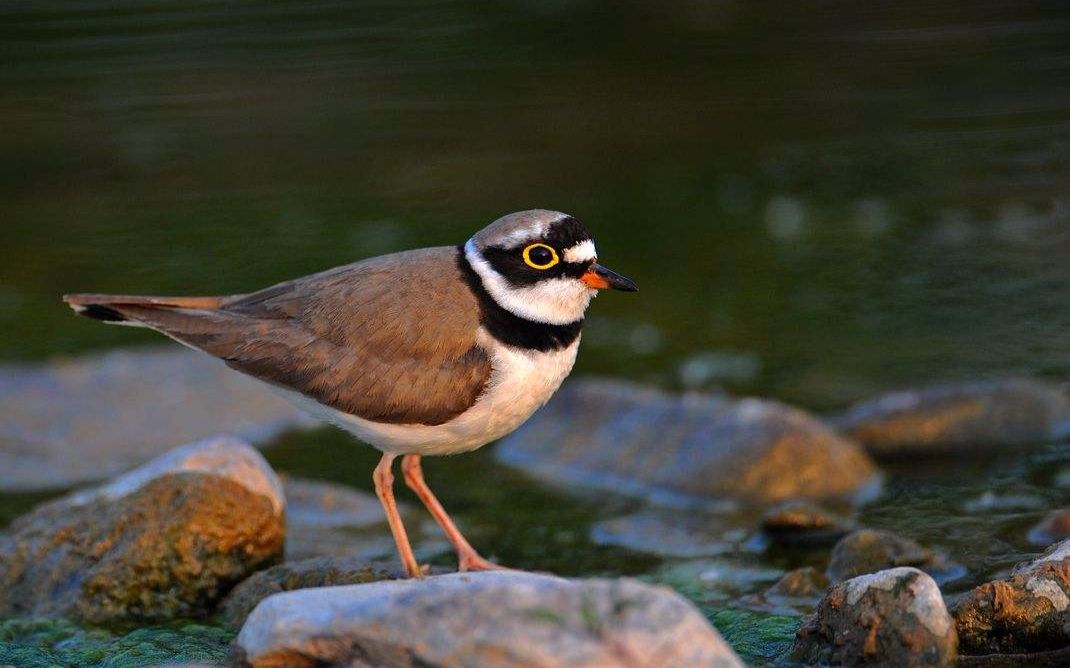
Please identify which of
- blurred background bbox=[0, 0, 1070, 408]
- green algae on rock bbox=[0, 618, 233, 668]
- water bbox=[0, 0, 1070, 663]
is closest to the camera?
green algae on rock bbox=[0, 618, 233, 668]

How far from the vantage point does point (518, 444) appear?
27.7 ft

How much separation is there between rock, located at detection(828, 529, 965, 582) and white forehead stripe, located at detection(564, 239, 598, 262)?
1.66 meters

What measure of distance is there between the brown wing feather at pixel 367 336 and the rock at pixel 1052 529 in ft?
8.51

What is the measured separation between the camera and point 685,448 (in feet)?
25.8

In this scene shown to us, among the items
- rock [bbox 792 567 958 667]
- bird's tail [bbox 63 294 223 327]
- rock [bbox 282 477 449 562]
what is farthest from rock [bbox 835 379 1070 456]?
bird's tail [bbox 63 294 223 327]

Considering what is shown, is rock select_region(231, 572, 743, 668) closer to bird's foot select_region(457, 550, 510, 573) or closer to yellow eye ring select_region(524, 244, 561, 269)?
yellow eye ring select_region(524, 244, 561, 269)

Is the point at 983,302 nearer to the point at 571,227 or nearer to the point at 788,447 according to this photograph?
the point at 788,447

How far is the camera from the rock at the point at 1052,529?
20.6 feet

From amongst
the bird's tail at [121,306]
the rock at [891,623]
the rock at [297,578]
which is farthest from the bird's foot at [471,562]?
the rock at [891,623]

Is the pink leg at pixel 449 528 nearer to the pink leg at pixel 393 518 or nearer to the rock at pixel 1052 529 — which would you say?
the pink leg at pixel 393 518

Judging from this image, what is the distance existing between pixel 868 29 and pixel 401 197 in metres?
5.60

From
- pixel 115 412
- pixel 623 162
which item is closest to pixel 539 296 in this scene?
pixel 115 412

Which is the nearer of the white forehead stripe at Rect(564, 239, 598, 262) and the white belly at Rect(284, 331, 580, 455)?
the white belly at Rect(284, 331, 580, 455)

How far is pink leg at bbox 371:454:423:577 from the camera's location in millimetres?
5855
